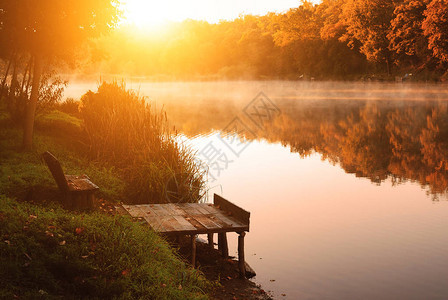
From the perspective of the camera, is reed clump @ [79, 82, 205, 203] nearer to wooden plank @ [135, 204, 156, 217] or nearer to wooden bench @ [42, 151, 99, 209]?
wooden plank @ [135, 204, 156, 217]

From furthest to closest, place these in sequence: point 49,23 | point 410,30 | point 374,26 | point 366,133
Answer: point 374,26, point 410,30, point 366,133, point 49,23

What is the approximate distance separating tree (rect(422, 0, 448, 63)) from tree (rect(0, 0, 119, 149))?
42545mm

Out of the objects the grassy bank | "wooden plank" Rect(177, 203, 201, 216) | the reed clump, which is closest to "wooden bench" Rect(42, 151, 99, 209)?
the grassy bank

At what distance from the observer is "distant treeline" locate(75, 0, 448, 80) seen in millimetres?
55812

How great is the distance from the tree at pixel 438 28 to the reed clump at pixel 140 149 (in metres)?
41.1

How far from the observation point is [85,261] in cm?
631

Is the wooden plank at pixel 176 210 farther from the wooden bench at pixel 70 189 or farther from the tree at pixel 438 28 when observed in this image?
the tree at pixel 438 28

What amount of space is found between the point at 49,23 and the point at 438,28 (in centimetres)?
4451

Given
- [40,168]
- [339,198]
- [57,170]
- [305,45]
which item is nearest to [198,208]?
[57,170]

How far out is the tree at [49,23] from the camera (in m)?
13.6

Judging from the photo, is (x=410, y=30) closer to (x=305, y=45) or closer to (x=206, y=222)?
(x=305, y=45)

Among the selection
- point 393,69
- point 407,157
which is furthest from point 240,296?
point 393,69

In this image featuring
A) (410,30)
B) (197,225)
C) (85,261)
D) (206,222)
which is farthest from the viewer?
Result: (410,30)

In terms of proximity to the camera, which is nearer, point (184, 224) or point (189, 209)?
point (184, 224)
